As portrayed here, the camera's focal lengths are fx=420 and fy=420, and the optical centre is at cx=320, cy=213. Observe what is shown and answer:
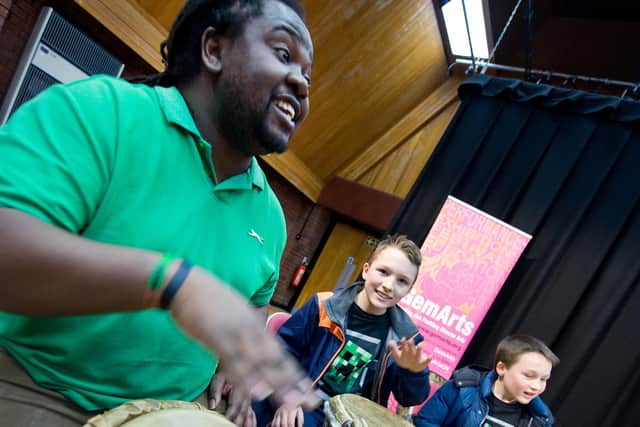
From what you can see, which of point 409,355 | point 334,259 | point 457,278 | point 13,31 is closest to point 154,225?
point 409,355

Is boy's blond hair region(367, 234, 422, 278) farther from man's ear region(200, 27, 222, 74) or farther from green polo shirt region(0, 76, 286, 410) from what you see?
man's ear region(200, 27, 222, 74)

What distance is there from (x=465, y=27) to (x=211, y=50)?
5.16 meters

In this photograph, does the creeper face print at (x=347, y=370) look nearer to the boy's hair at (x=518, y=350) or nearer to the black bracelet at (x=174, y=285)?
the boy's hair at (x=518, y=350)

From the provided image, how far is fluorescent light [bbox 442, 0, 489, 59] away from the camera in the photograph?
4.88m

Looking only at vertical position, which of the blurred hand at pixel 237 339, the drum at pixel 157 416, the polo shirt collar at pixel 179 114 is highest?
the polo shirt collar at pixel 179 114

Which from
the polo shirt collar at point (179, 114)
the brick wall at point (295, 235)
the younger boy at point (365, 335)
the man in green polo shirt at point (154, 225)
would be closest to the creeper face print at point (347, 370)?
the younger boy at point (365, 335)

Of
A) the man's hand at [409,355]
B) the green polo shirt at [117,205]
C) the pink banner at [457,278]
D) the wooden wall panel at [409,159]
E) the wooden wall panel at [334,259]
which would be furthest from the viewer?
the wooden wall panel at [334,259]

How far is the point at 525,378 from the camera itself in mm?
2059

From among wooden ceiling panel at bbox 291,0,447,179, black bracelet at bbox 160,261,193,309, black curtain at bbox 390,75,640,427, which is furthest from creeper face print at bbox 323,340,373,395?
wooden ceiling panel at bbox 291,0,447,179

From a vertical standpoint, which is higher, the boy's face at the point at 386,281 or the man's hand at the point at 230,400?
the boy's face at the point at 386,281

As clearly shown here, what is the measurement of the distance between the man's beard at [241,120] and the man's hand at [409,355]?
1043 millimetres

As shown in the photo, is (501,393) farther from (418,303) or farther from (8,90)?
(8,90)

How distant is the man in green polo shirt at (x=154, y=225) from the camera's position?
512 millimetres

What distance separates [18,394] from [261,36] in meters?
0.77
